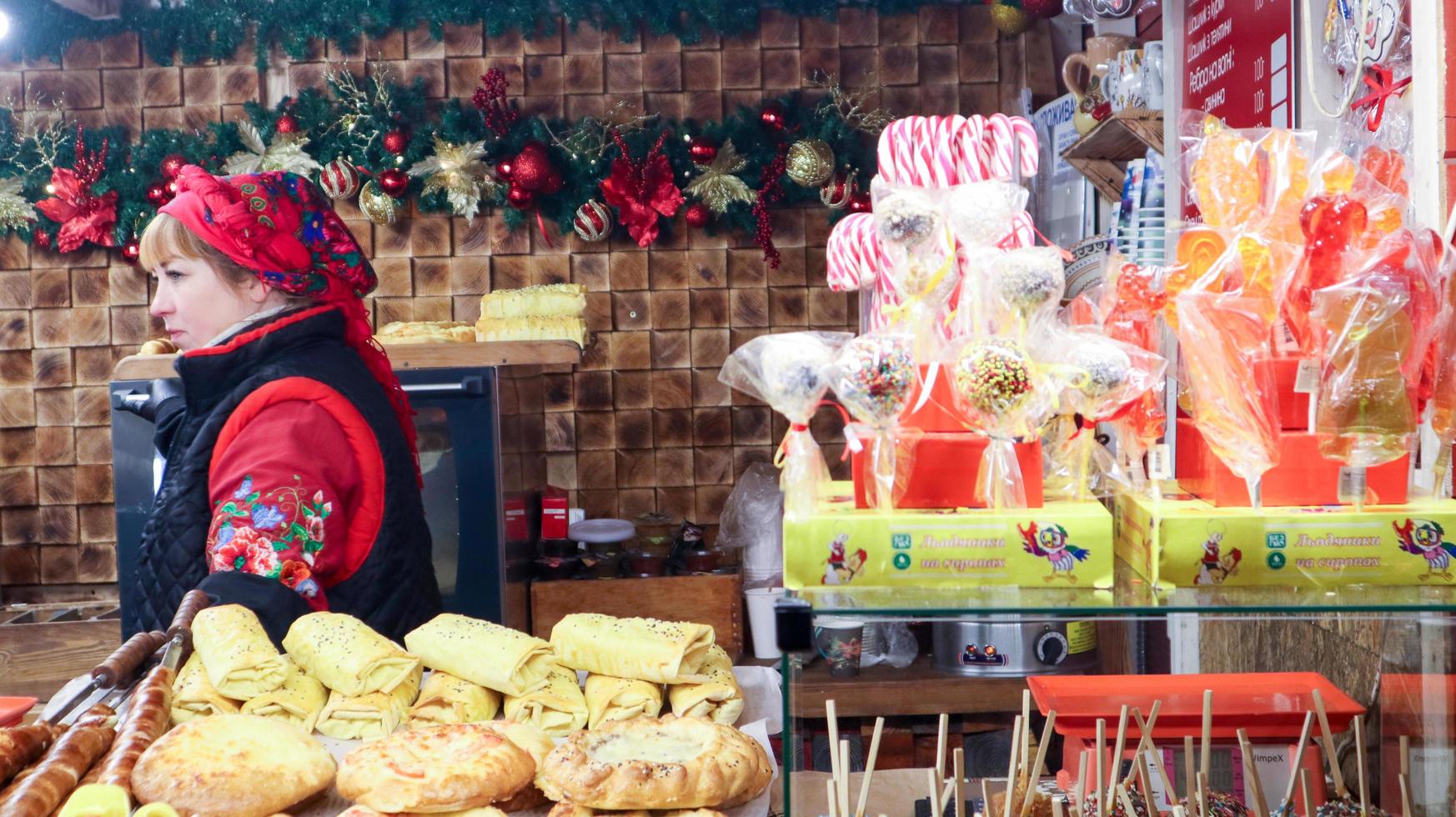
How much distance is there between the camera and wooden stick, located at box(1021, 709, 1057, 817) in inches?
42.5

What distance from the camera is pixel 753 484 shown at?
3.98m

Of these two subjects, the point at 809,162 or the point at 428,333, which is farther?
the point at 809,162

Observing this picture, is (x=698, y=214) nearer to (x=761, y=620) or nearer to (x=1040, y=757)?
(x=761, y=620)

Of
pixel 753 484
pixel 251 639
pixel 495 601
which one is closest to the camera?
pixel 251 639

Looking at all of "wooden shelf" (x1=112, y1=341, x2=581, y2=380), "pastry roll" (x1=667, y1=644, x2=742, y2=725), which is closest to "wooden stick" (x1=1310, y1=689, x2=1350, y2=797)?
"pastry roll" (x1=667, y1=644, x2=742, y2=725)

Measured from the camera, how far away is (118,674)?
1.41 meters

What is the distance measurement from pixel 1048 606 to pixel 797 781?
0.26 meters

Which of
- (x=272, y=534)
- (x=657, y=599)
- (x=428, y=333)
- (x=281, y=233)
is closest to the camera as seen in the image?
(x=272, y=534)

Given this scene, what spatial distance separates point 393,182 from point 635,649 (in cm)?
283

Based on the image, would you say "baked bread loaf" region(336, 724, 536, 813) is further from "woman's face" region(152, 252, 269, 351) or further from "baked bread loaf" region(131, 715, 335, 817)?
"woman's face" region(152, 252, 269, 351)

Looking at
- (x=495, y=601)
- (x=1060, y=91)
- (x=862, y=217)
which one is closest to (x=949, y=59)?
(x=1060, y=91)

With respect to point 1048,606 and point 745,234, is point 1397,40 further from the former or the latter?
point 745,234

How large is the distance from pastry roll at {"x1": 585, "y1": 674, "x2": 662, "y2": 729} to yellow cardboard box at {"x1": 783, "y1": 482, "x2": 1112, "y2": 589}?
0.40 m

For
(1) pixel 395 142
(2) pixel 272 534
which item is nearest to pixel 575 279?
(1) pixel 395 142
